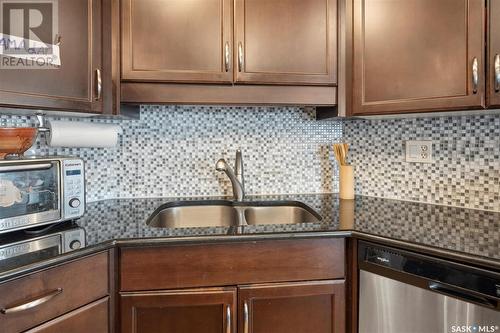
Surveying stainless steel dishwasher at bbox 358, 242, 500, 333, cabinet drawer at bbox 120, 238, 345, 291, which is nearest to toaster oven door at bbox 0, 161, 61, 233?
cabinet drawer at bbox 120, 238, 345, 291

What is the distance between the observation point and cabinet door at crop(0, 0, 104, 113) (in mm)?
1174

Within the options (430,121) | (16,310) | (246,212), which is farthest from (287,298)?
(430,121)

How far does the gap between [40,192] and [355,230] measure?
102 centimetres

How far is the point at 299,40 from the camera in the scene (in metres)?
1.53

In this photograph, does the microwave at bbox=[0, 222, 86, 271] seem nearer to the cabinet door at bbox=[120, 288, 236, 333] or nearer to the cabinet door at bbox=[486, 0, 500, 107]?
the cabinet door at bbox=[120, 288, 236, 333]

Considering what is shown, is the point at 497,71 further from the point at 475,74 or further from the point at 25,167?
the point at 25,167

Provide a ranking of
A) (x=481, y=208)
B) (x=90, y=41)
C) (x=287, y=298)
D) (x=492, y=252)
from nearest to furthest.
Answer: (x=492, y=252) < (x=287, y=298) < (x=90, y=41) < (x=481, y=208)

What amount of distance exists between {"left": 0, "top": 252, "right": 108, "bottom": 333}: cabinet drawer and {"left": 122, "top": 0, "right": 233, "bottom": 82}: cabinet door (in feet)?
2.45

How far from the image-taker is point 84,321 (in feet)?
3.50

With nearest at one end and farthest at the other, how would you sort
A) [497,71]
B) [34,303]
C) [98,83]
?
[34,303]
[497,71]
[98,83]

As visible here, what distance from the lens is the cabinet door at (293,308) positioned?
1218 millimetres

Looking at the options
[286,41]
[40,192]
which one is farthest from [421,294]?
[40,192]

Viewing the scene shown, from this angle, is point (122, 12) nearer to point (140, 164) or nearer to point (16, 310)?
point (140, 164)

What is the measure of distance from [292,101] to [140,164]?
31.7 inches
